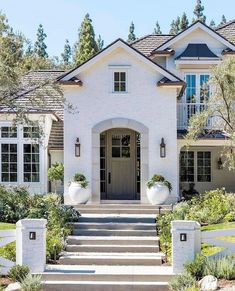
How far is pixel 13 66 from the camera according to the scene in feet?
49.1

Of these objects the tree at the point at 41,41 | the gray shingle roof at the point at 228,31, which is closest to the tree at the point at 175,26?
the tree at the point at 41,41

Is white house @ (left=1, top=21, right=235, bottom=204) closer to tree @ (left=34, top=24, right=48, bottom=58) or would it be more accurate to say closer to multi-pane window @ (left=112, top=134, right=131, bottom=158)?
multi-pane window @ (left=112, top=134, right=131, bottom=158)

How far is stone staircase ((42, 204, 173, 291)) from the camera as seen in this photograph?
1270cm

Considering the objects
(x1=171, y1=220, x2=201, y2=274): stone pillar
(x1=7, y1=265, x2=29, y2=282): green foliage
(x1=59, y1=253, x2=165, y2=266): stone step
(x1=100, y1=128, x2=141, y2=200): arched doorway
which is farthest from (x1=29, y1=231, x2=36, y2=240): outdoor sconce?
(x1=100, y1=128, x2=141, y2=200): arched doorway

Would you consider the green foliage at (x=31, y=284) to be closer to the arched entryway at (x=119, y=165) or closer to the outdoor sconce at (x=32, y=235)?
the outdoor sconce at (x=32, y=235)

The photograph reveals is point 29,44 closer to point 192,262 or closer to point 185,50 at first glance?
point 192,262

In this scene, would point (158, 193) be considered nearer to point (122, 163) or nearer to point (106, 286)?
point (122, 163)

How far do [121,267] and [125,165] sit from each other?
9622 mm

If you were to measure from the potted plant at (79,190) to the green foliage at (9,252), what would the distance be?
6391mm

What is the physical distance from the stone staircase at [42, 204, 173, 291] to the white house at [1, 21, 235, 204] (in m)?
2.24

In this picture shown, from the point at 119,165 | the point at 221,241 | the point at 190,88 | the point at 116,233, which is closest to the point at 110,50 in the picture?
the point at 190,88

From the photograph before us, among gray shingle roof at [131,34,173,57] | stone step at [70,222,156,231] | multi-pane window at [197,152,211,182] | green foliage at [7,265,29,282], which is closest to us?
green foliage at [7,265,29,282]

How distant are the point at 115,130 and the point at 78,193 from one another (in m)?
3.65

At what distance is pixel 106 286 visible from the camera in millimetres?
12547
